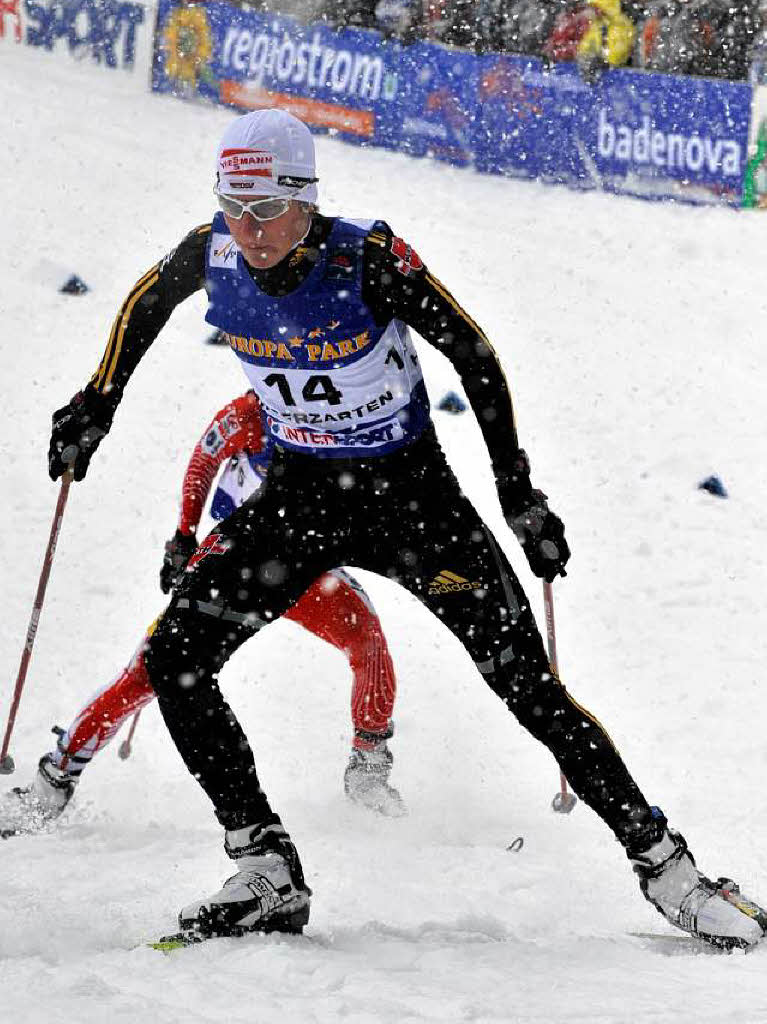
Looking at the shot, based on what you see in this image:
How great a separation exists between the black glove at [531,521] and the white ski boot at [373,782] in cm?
159

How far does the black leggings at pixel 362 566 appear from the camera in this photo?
11.5ft

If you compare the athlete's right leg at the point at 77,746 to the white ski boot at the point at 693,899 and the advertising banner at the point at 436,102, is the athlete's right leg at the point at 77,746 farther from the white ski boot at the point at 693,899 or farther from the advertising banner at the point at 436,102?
the advertising banner at the point at 436,102

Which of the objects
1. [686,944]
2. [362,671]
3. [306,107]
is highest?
[306,107]

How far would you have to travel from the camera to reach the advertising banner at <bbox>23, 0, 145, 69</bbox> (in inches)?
643

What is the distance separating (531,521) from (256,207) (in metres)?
1.22

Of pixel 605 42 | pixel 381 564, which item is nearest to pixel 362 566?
pixel 381 564

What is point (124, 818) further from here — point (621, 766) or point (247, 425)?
point (621, 766)

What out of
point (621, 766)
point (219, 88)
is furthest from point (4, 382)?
point (219, 88)

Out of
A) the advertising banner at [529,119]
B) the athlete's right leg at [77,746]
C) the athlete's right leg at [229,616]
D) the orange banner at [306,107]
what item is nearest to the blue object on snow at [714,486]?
the athlete's right leg at [77,746]

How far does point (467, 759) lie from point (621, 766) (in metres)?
2.05

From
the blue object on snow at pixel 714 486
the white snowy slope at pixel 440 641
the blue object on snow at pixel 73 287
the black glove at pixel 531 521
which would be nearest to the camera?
the white snowy slope at pixel 440 641

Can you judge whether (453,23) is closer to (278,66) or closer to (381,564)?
(278,66)

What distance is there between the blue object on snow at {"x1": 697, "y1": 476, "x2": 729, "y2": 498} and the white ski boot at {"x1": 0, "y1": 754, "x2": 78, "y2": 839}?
513cm

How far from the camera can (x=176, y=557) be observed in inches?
193
